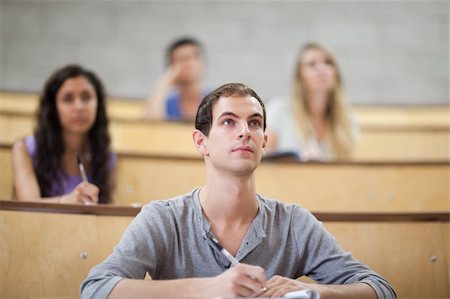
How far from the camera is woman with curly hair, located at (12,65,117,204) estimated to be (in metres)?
2.73

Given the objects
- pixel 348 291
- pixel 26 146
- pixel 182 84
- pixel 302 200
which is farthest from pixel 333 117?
pixel 348 291

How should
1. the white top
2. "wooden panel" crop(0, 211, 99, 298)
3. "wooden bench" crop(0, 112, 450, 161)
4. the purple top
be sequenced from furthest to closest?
"wooden bench" crop(0, 112, 450, 161) < the white top < the purple top < "wooden panel" crop(0, 211, 99, 298)

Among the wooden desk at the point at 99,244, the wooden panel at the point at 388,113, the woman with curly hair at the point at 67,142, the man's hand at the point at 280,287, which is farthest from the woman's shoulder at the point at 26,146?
the wooden panel at the point at 388,113

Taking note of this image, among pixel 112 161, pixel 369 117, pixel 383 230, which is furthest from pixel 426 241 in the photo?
pixel 369 117

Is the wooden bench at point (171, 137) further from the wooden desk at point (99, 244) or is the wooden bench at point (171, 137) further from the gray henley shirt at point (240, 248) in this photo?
the gray henley shirt at point (240, 248)

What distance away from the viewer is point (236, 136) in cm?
174

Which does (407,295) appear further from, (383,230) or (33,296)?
(33,296)

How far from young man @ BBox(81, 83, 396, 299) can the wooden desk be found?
0.36 metres

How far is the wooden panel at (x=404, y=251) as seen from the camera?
7.04 ft

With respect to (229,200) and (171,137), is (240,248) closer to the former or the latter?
(229,200)

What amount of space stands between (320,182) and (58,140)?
3.39 feet

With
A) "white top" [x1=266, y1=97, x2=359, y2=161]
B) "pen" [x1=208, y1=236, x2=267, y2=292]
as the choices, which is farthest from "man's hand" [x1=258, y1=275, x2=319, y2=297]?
"white top" [x1=266, y1=97, x2=359, y2=161]

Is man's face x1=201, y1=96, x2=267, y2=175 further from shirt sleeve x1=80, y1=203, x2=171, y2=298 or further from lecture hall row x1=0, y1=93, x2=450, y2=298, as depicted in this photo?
lecture hall row x1=0, y1=93, x2=450, y2=298

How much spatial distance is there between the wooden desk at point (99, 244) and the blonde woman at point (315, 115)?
1.38m
